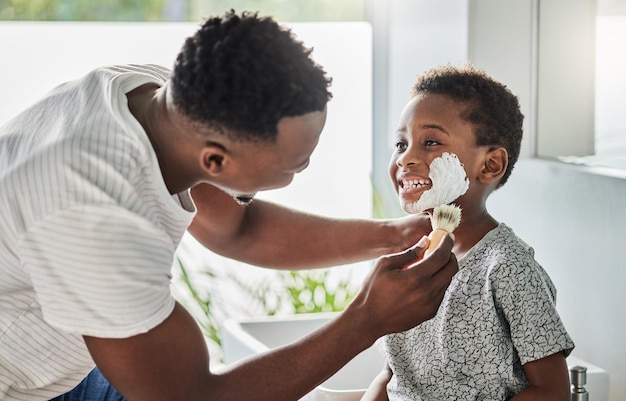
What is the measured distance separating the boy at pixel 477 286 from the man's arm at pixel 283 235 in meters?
0.25

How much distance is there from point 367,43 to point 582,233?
176 cm

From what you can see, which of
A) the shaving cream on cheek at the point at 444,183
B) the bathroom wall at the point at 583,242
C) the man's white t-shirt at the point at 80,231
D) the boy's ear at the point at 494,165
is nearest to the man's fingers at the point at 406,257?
the shaving cream on cheek at the point at 444,183

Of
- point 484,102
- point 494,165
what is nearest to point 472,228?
point 494,165

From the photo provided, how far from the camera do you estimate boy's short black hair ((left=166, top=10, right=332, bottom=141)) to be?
1349 mm

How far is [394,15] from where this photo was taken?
3053mm

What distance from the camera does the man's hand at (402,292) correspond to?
143 cm

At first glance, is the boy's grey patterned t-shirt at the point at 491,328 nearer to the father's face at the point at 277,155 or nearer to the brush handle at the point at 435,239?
the brush handle at the point at 435,239

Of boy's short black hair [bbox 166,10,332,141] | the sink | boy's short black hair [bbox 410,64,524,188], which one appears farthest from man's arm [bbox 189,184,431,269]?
boy's short black hair [bbox 166,10,332,141]

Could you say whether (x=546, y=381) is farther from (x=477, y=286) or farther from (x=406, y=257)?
(x=406, y=257)

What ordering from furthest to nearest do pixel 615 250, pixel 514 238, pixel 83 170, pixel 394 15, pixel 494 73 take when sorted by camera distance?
pixel 394 15, pixel 494 73, pixel 615 250, pixel 514 238, pixel 83 170

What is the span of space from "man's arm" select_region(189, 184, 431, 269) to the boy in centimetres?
25

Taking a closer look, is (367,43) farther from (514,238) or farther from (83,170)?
(83,170)

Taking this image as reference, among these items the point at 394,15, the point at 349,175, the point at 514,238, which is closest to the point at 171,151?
the point at 514,238

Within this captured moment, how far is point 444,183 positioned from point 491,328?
25 centimetres
